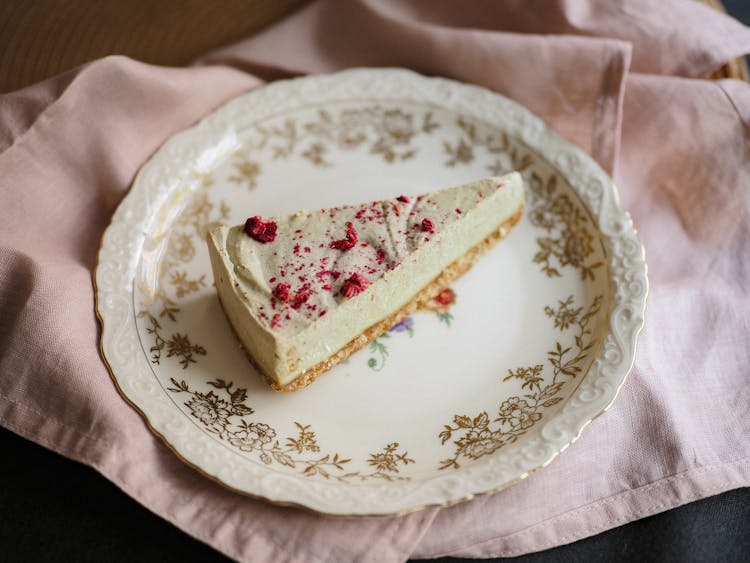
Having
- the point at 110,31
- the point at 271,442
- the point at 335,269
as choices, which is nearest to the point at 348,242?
the point at 335,269

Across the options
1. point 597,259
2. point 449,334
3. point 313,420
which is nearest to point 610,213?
point 597,259

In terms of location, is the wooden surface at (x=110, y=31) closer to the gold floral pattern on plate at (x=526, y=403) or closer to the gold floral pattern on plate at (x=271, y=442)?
the gold floral pattern on plate at (x=526, y=403)

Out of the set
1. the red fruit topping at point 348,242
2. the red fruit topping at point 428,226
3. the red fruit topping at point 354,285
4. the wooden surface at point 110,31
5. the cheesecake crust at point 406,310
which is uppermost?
the wooden surface at point 110,31

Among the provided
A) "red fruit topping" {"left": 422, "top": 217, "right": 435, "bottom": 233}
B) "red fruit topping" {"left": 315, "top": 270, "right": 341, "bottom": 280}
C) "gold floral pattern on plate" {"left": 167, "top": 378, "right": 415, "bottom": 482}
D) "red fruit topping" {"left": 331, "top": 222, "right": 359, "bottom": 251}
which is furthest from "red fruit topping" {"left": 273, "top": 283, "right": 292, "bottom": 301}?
"red fruit topping" {"left": 422, "top": 217, "right": 435, "bottom": 233}

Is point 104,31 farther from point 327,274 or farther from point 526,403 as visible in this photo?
point 526,403

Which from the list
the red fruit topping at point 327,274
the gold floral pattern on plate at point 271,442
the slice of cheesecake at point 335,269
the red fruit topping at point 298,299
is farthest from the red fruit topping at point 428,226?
the gold floral pattern on plate at point 271,442

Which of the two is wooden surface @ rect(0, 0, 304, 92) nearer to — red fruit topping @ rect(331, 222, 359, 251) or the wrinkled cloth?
the wrinkled cloth
